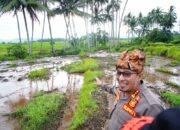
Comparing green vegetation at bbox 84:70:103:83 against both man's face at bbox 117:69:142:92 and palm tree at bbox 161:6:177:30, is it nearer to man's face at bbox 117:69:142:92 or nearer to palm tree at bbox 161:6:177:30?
man's face at bbox 117:69:142:92

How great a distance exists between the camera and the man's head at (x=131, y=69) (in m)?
1.71

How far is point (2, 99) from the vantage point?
28.9ft

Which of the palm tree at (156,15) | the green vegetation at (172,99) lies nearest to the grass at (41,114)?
the green vegetation at (172,99)

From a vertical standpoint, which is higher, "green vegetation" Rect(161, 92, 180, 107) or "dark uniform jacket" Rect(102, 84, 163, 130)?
"dark uniform jacket" Rect(102, 84, 163, 130)

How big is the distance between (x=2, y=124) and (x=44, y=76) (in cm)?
727

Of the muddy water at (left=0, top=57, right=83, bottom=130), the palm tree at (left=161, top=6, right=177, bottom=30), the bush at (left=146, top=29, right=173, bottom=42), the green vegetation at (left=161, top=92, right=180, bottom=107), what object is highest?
the palm tree at (left=161, top=6, right=177, bottom=30)

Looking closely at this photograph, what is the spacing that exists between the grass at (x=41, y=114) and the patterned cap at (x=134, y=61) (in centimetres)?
397

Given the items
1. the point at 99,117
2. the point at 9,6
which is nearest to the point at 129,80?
the point at 99,117

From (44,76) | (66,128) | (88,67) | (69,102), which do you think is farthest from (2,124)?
(88,67)

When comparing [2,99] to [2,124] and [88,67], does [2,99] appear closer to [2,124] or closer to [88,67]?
[2,124]

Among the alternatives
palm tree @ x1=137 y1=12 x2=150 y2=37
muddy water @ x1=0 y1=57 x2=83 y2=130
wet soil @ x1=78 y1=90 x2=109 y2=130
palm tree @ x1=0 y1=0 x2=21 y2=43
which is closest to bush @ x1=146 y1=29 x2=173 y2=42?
palm tree @ x1=137 y1=12 x2=150 y2=37

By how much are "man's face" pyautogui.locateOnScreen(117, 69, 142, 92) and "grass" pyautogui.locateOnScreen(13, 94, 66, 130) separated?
3.86 metres

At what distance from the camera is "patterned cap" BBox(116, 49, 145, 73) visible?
1.70 metres

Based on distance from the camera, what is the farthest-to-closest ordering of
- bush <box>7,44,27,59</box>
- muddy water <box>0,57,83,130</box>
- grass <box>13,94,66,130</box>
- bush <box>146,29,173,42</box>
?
bush <box>146,29,173,42</box>
bush <box>7,44,27,59</box>
muddy water <box>0,57,83,130</box>
grass <box>13,94,66,130</box>
